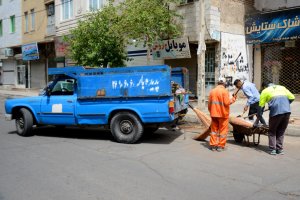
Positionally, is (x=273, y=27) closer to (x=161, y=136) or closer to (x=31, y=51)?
(x=161, y=136)

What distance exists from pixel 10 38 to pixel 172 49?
75.0 feet

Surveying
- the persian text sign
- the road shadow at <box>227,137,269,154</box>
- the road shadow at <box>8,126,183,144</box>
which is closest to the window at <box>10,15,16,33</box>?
the persian text sign

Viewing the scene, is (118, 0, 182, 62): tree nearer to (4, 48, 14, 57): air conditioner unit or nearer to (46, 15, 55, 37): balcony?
(46, 15, 55, 37): balcony

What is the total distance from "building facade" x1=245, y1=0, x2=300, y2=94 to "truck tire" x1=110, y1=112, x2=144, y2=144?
970 cm

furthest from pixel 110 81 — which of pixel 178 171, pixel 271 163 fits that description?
pixel 271 163

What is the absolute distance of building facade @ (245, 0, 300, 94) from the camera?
15.4 meters

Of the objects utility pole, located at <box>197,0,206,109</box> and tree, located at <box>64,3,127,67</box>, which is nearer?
utility pole, located at <box>197,0,206,109</box>

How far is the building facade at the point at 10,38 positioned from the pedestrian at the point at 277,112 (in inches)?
1155

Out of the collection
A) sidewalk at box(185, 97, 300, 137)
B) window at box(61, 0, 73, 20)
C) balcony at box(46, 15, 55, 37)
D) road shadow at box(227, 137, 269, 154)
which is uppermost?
window at box(61, 0, 73, 20)

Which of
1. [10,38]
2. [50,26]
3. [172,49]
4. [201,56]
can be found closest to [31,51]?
[50,26]

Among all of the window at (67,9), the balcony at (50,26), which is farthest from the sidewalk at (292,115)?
the balcony at (50,26)

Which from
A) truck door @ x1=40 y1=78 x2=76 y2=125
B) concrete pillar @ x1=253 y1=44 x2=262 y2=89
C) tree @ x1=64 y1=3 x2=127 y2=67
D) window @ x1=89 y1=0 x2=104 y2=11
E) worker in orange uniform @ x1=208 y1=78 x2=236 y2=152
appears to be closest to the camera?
worker in orange uniform @ x1=208 y1=78 x2=236 y2=152

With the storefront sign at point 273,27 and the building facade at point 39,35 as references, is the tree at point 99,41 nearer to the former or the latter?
the storefront sign at point 273,27

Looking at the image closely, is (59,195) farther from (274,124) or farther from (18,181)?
(274,124)
